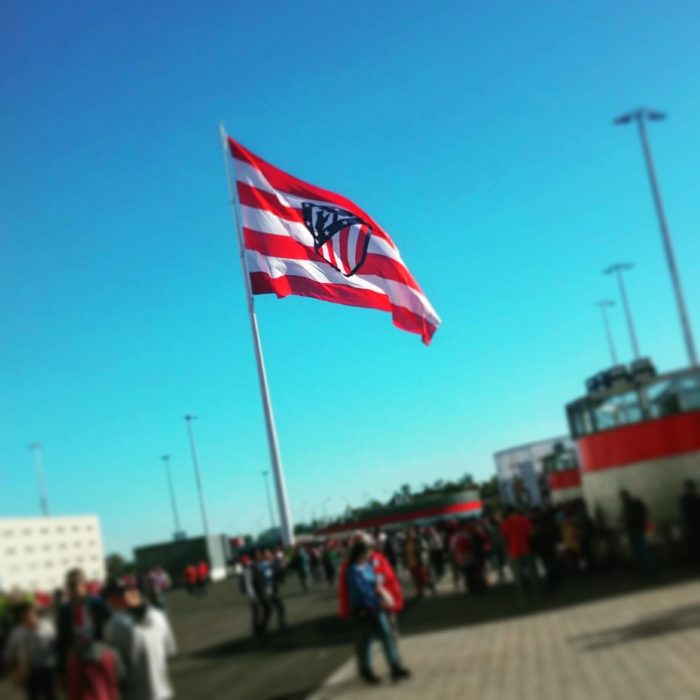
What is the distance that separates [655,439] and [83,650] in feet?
18.7

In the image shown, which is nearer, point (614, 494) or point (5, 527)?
point (5, 527)

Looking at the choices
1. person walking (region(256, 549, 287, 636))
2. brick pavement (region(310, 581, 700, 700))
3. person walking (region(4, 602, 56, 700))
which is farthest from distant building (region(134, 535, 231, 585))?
brick pavement (region(310, 581, 700, 700))

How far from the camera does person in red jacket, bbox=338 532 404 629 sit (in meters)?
8.29

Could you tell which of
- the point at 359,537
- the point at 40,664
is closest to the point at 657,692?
the point at 359,537

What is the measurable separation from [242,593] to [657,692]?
316 cm

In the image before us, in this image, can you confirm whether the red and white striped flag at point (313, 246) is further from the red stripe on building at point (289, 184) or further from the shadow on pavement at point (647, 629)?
the shadow on pavement at point (647, 629)

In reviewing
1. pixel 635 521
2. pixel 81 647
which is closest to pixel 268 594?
pixel 81 647

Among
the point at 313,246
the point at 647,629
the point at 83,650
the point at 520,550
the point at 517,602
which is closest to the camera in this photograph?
the point at 83,650

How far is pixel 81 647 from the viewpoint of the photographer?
4734mm

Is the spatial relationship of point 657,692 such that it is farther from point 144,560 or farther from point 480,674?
point 144,560

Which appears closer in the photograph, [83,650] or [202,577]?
[83,650]

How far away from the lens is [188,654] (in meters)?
5.42

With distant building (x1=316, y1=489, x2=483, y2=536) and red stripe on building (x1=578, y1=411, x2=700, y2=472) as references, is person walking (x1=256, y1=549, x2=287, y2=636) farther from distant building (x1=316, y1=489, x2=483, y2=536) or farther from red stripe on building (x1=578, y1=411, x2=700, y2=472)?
distant building (x1=316, y1=489, x2=483, y2=536)

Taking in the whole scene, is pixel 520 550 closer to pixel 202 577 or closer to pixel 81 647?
pixel 202 577
